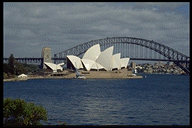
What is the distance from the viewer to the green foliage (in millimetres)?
7359

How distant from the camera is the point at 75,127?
3947 mm

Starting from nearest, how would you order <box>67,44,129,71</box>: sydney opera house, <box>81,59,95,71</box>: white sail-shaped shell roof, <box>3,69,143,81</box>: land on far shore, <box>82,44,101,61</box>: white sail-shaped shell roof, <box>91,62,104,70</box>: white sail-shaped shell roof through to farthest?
<box>67,44,129,71</box>: sydney opera house
<box>91,62,104,70</box>: white sail-shaped shell roof
<box>82,44,101,61</box>: white sail-shaped shell roof
<box>81,59,95,71</box>: white sail-shaped shell roof
<box>3,69,143,81</box>: land on far shore

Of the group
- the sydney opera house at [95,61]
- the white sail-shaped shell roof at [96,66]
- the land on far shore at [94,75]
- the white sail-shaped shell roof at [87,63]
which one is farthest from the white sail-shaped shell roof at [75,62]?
the white sail-shaped shell roof at [96,66]

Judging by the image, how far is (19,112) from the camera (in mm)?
7641

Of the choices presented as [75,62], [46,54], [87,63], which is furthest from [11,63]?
[46,54]

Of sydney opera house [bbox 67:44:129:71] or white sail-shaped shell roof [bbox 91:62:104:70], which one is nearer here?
sydney opera house [bbox 67:44:129:71]

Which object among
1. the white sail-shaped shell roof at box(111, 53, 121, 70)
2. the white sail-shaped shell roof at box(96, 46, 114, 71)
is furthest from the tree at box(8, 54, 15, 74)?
the white sail-shaped shell roof at box(111, 53, 121, 70)

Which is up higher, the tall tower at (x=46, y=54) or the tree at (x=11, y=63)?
the tall tower at (x=46, y=54)

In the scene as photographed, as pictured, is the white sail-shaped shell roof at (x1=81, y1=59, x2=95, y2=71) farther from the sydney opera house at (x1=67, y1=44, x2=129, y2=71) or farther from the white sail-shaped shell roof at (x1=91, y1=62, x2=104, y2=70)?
the white sail-shaped shell roof at (x1=91, y1=62, x2=104, y2=70)

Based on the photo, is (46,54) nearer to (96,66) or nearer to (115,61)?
(96,66)

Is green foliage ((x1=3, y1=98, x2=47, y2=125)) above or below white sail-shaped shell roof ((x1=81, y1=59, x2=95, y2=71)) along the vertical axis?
below

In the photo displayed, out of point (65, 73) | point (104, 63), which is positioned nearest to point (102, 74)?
point (104, 63)

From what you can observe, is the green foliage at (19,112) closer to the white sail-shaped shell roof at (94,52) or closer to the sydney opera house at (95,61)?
the sydney opera house at (95,61)

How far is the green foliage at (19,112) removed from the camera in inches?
290
